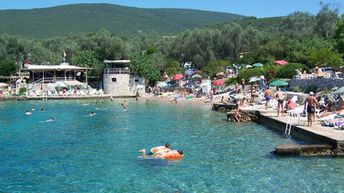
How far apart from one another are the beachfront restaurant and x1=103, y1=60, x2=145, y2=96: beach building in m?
2.87

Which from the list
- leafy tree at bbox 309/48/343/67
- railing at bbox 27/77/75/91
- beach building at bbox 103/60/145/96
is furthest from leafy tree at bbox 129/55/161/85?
leafy tree at bbox 309/48/343/67

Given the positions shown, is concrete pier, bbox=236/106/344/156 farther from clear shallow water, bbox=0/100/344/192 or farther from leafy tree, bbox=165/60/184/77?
leafy tree, bbox=165/60/184/77

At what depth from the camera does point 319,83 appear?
1361 inches

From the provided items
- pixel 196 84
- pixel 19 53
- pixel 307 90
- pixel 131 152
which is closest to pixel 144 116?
pixel 307 90

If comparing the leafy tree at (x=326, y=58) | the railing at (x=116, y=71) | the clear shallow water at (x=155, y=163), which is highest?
the leafy tree at (x=326, y=58)

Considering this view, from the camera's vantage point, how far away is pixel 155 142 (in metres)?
22.2

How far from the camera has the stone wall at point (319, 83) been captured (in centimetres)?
3159

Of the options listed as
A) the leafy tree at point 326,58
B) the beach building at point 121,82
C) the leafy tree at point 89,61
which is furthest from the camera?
the leafy tree at point 89,61

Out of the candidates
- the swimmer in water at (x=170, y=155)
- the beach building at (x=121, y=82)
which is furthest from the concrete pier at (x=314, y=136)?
the beach building at (x=121, y=82)

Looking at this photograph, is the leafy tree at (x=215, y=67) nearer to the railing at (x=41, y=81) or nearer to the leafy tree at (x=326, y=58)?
the railing at (x=41, y=81)

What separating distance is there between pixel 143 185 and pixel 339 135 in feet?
25.9

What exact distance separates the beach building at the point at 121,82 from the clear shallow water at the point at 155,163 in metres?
36.9

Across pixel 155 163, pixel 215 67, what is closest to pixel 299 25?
pixel 215 67

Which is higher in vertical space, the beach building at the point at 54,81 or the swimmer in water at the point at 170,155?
the beach building at the point at 54,81
